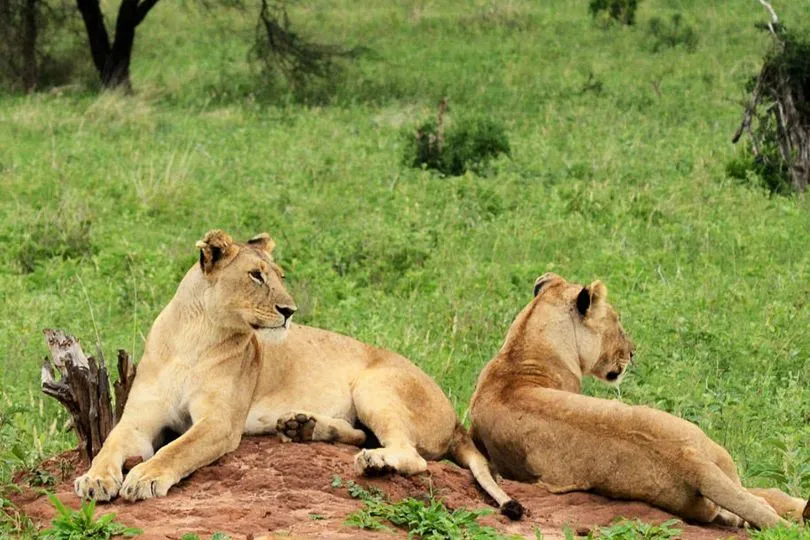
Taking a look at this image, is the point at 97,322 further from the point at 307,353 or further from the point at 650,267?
the point at 650,267

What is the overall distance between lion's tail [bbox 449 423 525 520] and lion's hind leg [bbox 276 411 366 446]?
15.9 inches

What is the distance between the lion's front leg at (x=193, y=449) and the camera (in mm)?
5199

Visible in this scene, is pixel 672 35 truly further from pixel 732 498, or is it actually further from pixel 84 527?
pixel 84 527

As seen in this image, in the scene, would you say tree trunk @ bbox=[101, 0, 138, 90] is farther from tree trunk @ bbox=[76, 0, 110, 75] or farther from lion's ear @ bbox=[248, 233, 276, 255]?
lion's ear @ bbox=[248, 233, 276, 255]

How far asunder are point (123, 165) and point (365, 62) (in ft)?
29.7

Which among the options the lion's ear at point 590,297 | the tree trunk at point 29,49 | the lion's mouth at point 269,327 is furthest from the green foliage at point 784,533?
the tree trunk at point 29,49

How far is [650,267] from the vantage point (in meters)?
10.5

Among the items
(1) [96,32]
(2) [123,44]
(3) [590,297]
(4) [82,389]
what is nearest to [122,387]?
(4) [82,389]

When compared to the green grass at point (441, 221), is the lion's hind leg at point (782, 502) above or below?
above

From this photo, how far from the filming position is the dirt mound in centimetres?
489

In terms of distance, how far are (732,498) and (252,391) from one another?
77.0 inches

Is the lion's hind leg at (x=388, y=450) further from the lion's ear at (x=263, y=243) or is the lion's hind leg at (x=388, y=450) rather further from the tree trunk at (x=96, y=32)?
the tree trunk at (x=96, y=32)

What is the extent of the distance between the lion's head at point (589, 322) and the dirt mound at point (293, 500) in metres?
0.92

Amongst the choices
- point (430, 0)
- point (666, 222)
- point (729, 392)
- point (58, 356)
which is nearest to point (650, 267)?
point (666, 222)
